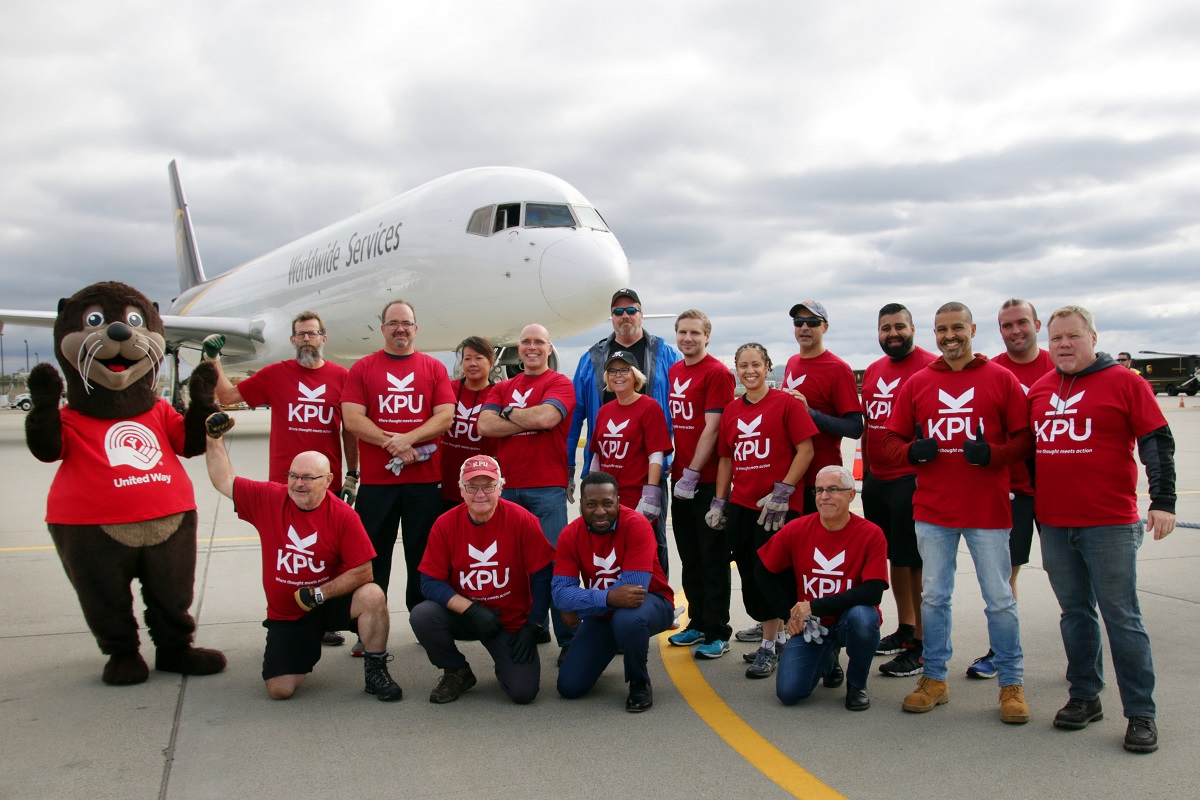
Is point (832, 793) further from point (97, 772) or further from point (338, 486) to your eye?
point (338, 486)

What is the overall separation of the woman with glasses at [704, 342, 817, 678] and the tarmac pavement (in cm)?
48

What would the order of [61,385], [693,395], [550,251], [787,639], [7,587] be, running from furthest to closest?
[550,251] < [7,587] < [693,395] < [61,385] < [787,639]

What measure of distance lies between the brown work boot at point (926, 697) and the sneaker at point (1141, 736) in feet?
2.45

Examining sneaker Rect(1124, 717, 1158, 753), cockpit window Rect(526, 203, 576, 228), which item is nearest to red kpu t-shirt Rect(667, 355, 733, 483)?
sneaker Rect(1124, 717, 1158, 753)

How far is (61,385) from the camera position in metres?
4.52

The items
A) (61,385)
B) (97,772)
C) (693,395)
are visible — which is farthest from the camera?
(693,395)

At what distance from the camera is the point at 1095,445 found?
3689mm

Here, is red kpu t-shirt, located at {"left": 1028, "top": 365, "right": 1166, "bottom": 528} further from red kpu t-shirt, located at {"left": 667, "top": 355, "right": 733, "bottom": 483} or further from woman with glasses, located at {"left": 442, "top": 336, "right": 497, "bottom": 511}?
woman with glasses, located at {"left": 442, "top": 336, "right": 497, "bottom": 511}

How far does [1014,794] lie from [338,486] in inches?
158

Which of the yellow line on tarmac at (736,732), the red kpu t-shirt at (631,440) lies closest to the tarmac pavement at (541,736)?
the yellow line on tarmac at (736,732)

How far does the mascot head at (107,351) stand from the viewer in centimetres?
461

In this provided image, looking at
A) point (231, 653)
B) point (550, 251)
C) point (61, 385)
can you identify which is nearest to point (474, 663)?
point (231, 653)

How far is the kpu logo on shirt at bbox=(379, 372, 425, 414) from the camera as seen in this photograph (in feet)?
16.9

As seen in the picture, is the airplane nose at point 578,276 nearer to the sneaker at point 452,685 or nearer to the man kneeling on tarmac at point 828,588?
the man kneeling on tarmac at point 828,588
